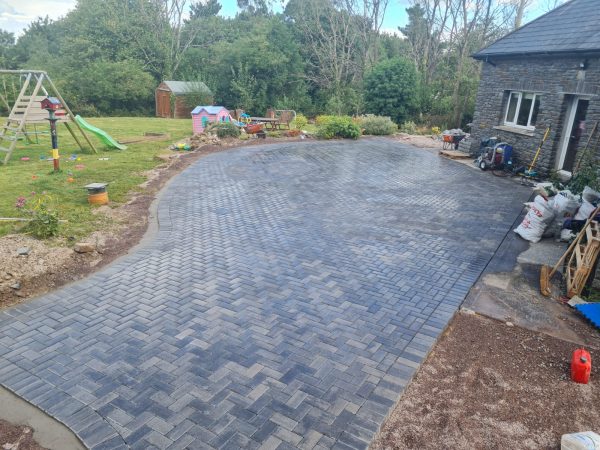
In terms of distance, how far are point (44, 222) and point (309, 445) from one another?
6.42 meters

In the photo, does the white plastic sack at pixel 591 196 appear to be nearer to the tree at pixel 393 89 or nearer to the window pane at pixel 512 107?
the window pane at pixel 512 107

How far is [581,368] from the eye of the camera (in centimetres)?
445

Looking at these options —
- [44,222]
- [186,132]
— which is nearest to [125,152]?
[186,132]

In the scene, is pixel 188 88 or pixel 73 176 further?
pixel 188 88

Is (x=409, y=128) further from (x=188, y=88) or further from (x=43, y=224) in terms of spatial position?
(x=43, y=224)

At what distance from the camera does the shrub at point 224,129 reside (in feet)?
65.3

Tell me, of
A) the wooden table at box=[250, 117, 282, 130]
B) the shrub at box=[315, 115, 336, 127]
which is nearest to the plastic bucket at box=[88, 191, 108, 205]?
the wooden table at box=[250, 117, 282, 130]

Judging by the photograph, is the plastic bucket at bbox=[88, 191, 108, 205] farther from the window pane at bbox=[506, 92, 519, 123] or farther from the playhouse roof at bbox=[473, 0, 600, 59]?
the window pane at bbox=[506, 92, 519, 123]

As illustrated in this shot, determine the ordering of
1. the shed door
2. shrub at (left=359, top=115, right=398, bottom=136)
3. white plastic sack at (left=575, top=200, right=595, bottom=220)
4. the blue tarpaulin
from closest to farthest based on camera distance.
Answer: the blue tarpaulin → white plastic sack at (left=575, top=200, right=595, bottom=220) → shrub at (left=359, top=115, right=398, bottom=136) → the shed door

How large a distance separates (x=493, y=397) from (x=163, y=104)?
109ft

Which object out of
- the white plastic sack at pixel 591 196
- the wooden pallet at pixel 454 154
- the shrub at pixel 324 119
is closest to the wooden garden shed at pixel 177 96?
the shrub at pixel 324 119

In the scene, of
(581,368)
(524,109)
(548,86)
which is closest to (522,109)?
(524,109)

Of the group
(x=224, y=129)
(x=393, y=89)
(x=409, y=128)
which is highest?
(x=393, y=89)

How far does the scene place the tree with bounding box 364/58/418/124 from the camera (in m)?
26.2
